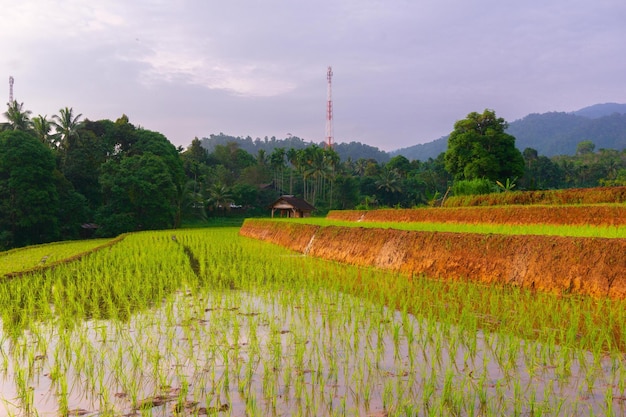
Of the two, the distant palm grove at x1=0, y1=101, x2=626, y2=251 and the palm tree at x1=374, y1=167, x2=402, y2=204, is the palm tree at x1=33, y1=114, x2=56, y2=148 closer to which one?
the distant palm grove at x1=0, y1=101, x2=626, y2=251

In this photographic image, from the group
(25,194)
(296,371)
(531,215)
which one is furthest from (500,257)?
(25,194)

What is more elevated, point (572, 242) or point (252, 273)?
point (572, 242)

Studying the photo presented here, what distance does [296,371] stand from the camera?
10.1 feet

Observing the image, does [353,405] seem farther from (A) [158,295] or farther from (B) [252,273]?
(B) [252,273]

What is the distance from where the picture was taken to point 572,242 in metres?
5.39

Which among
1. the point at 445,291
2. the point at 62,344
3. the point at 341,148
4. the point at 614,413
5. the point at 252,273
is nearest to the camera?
the point at 614,413

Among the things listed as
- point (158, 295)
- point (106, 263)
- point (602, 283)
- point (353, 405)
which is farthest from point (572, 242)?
point (106, 263)

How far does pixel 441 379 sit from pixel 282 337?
1.58 m

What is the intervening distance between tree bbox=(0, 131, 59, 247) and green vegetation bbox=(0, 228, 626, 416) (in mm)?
24222

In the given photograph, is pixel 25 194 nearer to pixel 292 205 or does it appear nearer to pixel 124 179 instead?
pixel 124 179

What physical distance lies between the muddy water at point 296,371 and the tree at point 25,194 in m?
26.6

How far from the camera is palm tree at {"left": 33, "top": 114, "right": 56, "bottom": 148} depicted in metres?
33.9

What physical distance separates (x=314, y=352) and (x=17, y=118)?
36.6 meters

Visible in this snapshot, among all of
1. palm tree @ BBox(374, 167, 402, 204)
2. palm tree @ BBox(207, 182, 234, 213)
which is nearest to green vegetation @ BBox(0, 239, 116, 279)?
palm tree @ BBox(207, 182, 234, 213)
